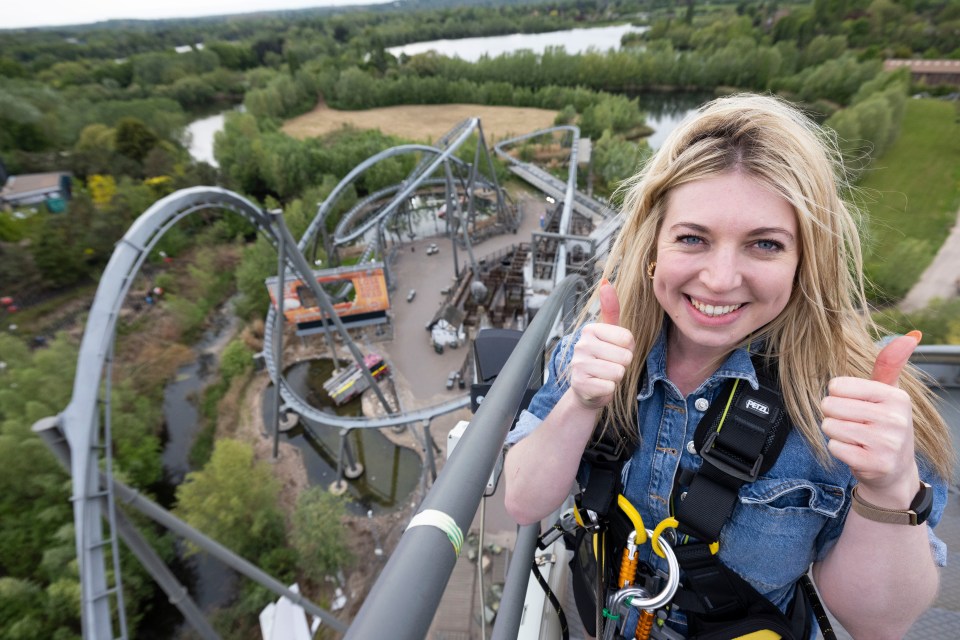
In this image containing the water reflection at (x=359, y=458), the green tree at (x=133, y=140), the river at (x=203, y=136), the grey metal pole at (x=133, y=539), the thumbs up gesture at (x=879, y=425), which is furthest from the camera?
the river at (x=203, y=136)

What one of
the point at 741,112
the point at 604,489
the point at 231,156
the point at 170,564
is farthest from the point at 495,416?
the point at 231,156

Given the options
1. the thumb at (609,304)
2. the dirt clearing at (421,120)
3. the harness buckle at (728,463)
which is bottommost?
the dirt clearing at (421,120)

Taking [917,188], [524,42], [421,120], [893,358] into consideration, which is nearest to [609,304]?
[893,358]

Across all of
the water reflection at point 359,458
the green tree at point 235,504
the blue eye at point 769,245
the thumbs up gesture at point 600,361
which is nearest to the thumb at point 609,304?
the thumbs up gesture at point 600,361

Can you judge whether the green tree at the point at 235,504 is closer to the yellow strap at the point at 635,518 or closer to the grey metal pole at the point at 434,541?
the yellow strap at the point at 635,518

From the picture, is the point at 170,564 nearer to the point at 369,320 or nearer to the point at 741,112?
the point at 369,320

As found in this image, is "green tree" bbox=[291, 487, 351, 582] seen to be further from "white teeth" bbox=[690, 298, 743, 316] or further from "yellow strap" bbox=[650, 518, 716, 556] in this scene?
"white teeth" bbox=[690, 298, 743, 316]
